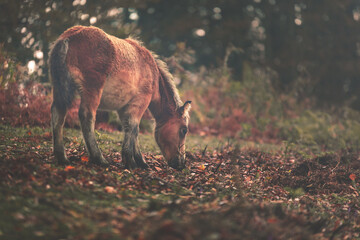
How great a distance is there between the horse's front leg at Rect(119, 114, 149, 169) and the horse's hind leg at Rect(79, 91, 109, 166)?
1.99 ft

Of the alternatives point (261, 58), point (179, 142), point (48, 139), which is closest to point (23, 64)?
point (48, 139)

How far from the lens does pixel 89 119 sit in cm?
534

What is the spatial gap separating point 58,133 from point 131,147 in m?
1.26

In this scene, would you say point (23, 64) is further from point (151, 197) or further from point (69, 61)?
point (151, 197)

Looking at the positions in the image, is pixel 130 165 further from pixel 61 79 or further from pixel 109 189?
pixel 61 79

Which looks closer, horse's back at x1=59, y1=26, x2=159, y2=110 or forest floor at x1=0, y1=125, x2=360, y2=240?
forest floor at x1=0, y1=125, x2=360, y2=240

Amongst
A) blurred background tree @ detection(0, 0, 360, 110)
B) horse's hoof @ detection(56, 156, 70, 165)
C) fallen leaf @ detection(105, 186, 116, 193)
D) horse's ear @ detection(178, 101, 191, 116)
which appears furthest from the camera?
blurred background tree @ detection(0, 0, 360, 110)

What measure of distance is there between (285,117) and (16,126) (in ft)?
35.2

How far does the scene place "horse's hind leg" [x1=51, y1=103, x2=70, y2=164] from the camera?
526 centimetres

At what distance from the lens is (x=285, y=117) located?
48.9ft

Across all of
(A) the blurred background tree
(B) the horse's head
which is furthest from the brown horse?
(A) the blurred background tree

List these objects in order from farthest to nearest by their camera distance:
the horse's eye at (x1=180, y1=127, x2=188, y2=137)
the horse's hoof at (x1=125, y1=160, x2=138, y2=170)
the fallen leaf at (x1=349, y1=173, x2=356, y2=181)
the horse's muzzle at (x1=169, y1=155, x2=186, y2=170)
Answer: the fallen leaf at (x1=349, y1=173, x2=356, y2=181)
the horse's eye at (x1=180, y1=127, x2=188, y2=137)
the horse's muzzle at (x1=169, y1=155, x2=186, y2=170)
the horse's hoof at (x1=125, y1=160, x2=138, y2=170)

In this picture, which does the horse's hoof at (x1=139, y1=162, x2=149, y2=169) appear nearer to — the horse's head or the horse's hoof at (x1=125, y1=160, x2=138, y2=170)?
the horse's hoof at (x1=125, y1=160, x2=138, y2=170)

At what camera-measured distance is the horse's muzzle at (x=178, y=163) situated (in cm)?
654
